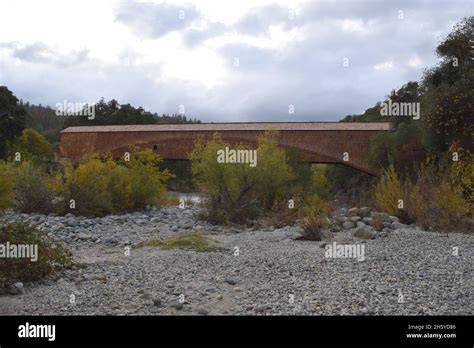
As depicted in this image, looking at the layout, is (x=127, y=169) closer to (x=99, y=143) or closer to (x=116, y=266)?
(x=116, y=266)

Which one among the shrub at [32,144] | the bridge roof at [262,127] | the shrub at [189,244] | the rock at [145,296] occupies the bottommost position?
the shrub at [189,244]

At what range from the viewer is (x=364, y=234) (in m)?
11.8

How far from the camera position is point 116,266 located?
890 centimetres

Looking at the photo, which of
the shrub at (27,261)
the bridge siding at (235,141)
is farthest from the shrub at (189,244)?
the bridge siding at (235,141)

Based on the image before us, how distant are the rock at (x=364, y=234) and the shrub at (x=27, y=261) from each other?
239 inches

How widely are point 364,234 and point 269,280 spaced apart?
15.3 feet

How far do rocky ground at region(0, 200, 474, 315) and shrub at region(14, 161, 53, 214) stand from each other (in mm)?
5662

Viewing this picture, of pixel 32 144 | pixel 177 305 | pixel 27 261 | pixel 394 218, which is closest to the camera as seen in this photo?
pixel 177 305

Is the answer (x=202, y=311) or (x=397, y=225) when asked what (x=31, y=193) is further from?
(x=202, y=311)

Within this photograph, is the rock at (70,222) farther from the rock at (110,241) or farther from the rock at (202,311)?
the rock at (202,311)

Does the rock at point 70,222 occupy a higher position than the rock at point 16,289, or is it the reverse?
the rock at point 16,289

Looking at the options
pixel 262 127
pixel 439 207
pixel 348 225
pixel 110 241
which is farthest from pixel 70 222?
pixel 262 127

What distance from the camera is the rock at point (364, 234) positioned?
1171 centimetres

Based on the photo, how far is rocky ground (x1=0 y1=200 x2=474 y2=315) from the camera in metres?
6.27
